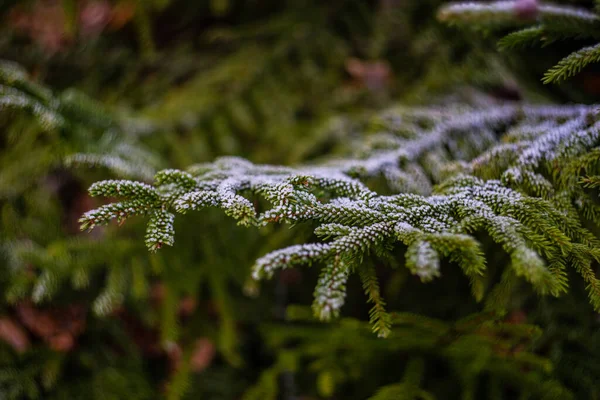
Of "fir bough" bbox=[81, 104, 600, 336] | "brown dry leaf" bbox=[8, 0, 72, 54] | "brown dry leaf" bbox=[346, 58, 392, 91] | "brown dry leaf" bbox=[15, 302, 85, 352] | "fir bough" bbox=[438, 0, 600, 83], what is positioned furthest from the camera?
"brown dry leaf" bbox=[8, 0, 72, 54]

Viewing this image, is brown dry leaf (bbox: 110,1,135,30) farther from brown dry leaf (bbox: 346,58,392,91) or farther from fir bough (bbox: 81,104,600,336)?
fir bough (bbox: 81,104,600,336)

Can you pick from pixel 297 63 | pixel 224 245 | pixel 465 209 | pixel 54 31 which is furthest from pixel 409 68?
pixel 54 31

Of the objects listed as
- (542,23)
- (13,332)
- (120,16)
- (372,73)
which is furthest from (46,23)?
(542,23)

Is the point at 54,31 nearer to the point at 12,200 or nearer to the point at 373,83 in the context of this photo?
the point at 12,200

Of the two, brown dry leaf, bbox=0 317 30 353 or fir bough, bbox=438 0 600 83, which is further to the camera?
brown dry leaf, bbox=0 317 30 353

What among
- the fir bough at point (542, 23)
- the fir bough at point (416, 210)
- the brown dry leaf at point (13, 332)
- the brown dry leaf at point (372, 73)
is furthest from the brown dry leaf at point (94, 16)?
the fir bough at point (542, 23)

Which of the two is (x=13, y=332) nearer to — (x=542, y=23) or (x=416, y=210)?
(x=416, y=210)

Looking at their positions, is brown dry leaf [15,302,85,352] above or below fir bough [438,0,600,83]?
below


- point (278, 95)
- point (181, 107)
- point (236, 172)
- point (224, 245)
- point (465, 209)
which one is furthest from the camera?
point (278, 95)

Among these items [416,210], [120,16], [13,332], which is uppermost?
[416,210]

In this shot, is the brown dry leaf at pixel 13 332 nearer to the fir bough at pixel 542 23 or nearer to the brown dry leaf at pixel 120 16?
the brown dry leaf at pixel 120 16

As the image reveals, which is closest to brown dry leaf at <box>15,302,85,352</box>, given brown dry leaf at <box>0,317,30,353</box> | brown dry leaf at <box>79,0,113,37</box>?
brown dry leaf at <box>0,317,30,353</box>
